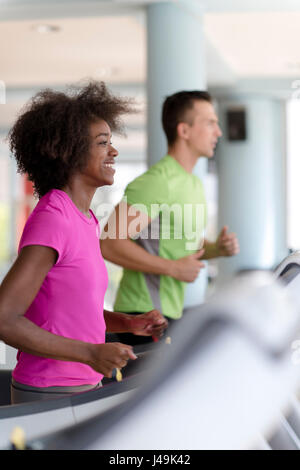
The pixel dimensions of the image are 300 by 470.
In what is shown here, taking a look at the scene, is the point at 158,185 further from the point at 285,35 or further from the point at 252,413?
the point at 285,35

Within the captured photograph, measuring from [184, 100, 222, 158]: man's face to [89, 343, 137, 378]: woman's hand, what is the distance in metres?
1.46

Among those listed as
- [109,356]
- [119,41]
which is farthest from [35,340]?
[119,41]

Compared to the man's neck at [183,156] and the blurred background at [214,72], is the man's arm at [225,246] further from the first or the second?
the blurred background at [214,72]

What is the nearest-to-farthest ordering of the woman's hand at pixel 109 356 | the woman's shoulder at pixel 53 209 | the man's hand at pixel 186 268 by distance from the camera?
the woman's hand at pixel 109 356
the woman's shoulder at pixel 53 209
the man's hand at pixel 186 268

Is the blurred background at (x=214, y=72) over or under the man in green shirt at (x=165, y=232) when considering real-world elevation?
over

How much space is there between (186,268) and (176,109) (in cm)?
73

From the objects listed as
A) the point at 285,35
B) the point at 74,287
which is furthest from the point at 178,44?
the point at 74,287

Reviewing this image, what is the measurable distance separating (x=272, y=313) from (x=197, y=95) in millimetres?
2044

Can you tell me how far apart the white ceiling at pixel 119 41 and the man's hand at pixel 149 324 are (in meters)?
3.18

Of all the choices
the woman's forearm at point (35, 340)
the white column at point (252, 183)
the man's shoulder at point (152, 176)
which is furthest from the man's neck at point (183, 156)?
the white column at point (252, 183)

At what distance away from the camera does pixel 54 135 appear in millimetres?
1330

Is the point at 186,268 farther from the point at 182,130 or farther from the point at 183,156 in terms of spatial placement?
the point at 182,130

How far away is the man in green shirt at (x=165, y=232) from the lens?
1981 millimetres

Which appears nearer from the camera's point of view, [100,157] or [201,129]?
[100,157]
